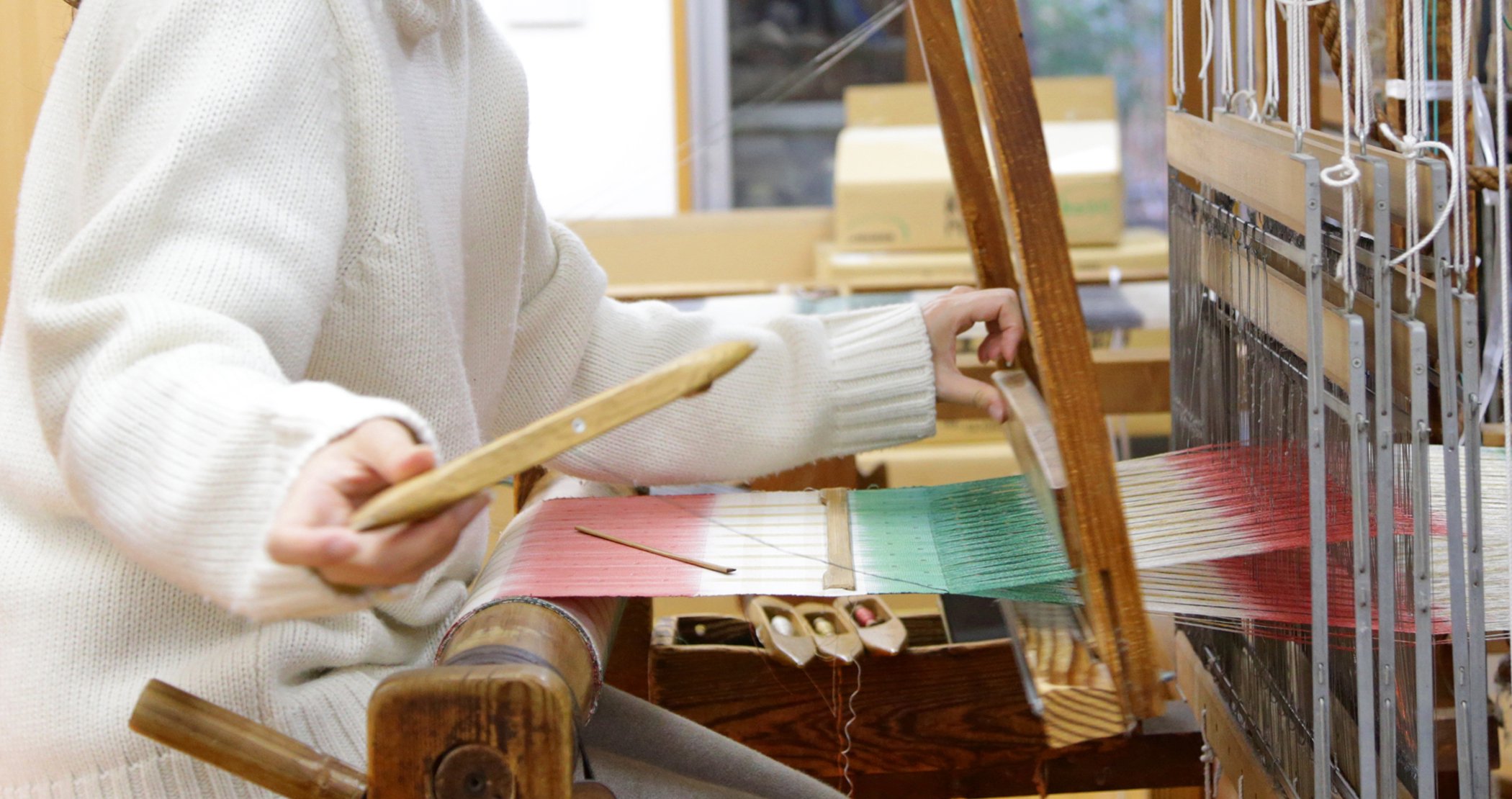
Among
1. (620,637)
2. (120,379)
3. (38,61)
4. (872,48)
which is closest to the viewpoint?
(120,379)

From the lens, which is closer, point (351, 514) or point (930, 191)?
point (351, 514)

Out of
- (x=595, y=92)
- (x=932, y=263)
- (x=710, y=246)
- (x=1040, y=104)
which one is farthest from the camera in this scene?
(x=595, y=92)

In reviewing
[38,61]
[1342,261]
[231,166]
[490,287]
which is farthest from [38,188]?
[1342,261]

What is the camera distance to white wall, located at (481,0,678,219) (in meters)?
4.04

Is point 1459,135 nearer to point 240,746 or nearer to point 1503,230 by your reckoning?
point 1503,230

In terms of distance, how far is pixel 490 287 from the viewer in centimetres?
112

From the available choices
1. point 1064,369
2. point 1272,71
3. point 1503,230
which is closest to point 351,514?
point 1064,369

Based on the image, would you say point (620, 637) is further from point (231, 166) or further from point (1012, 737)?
point (231, 166)

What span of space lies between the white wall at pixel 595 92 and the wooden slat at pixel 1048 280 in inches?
128

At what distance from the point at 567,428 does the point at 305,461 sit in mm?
135

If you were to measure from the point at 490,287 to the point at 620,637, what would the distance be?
522 mm

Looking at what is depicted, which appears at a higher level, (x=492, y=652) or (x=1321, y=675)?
(x=492, y=652)

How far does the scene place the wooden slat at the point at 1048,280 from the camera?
2.64 feet

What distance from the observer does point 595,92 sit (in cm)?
411
